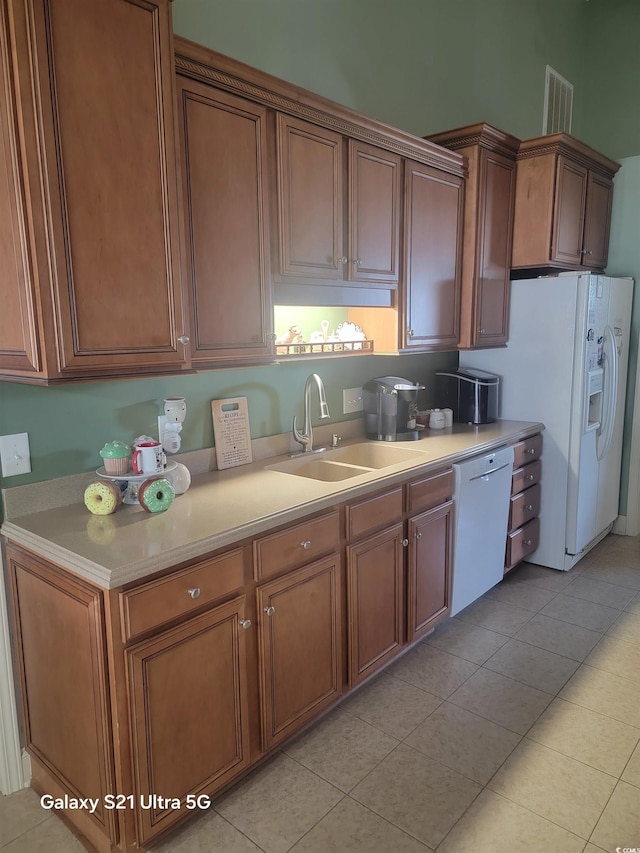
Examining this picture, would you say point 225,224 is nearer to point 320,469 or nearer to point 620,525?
point 320,469

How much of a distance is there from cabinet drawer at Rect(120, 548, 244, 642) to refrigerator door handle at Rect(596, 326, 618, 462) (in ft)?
9.05

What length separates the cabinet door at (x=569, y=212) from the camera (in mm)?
3332

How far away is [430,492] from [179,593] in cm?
131

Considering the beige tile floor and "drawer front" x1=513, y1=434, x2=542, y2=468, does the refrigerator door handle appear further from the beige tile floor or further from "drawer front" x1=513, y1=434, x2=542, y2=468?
the beige tile floor

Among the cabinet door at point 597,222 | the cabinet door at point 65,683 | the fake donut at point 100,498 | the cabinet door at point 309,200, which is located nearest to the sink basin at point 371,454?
the cabinet door at point 309,200

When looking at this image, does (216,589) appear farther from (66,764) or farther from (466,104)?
(466,104)

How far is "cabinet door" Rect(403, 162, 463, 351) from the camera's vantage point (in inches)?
111

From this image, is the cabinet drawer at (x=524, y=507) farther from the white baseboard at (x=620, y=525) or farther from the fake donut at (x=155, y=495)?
the fake donut at (x=155, y=495)

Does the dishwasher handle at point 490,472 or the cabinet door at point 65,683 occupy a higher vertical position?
the dishwasher handle at point 490,472

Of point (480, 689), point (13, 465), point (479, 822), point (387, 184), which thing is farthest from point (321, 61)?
point (479, 822)

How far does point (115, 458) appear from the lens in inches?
75.3

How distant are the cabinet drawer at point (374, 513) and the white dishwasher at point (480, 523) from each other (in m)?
0.46

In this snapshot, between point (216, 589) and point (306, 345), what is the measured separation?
1.17 m

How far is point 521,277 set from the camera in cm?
374
